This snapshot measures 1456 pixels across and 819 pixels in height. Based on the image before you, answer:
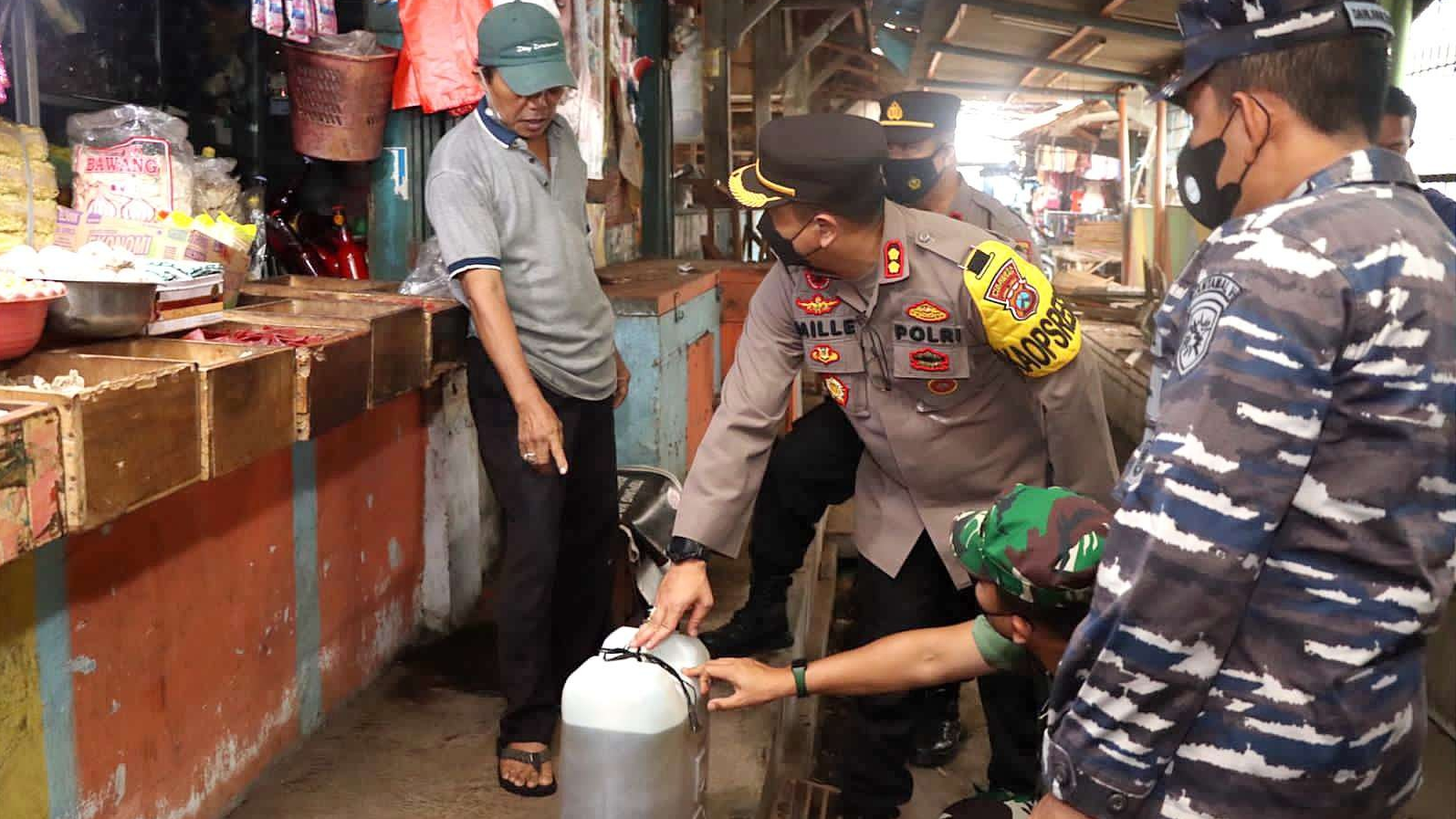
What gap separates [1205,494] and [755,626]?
3105mm

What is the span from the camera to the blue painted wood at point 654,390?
5.02 metres

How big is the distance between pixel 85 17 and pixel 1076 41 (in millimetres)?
9367

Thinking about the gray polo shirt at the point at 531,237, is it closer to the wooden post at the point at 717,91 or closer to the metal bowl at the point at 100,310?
the metal bowl at the point at 100,310

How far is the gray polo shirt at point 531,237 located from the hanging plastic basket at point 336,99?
908 mm

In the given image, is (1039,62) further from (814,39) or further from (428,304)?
(428,304)

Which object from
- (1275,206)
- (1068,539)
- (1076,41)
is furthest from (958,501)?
(1076,41)

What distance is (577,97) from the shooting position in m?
5.40

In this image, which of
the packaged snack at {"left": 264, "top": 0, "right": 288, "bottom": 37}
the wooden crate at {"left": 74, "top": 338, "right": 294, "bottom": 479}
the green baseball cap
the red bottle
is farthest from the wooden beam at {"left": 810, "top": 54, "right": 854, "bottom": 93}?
the wooden crate at {"left": 74, "top": 338, "right": 294, "bottom": 479}

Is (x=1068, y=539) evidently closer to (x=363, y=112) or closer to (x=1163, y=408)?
(x=1163, y=408)

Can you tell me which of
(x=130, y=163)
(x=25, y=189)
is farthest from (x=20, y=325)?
(x=130, y=163)

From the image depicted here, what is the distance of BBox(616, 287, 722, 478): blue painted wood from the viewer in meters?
5.02

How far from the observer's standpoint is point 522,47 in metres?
3.20

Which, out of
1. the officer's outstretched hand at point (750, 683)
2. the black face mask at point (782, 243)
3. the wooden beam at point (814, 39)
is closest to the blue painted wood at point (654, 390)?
the black face mask at point (782, 243)

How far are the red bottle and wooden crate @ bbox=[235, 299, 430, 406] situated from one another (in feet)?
2.78
